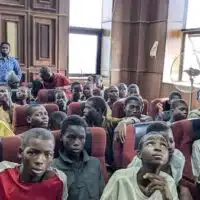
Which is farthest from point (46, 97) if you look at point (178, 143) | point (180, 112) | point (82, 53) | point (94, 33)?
point (94, 33)

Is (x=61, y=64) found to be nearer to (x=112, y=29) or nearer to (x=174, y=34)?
(x=112, y=29)

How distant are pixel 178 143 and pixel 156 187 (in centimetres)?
92

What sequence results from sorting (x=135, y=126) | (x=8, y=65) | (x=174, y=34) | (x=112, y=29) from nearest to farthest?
(x=135, y=126) → (x=8, y=65) → (x=174, y=34) → (x=112, y=29)

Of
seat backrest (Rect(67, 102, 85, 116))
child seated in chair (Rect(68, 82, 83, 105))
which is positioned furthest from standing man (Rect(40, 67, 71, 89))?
seat backrest (Rect(67, 102, 85, 116))

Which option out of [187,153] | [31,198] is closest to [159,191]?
[31,198]

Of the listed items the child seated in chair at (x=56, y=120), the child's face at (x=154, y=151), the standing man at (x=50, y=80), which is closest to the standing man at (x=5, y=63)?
the standing man at (x=50, y=80)

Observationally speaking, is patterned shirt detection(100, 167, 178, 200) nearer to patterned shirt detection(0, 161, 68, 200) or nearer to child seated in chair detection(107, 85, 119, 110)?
patterned shirt detection(0, 161, 68, 200)

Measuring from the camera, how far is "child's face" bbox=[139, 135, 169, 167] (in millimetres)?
1371

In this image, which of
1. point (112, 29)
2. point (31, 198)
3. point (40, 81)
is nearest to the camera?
point (31, 198)

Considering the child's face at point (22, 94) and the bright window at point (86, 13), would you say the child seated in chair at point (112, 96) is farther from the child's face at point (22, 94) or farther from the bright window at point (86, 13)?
the bright window at point (86, 13)

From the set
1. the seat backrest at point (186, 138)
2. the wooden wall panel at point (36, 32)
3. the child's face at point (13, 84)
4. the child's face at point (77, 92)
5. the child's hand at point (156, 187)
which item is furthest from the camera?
the wooden wall panel at point (36, 32)

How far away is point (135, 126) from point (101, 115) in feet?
1.72

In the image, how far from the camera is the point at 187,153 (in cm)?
220

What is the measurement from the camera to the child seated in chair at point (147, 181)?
1.33 m
